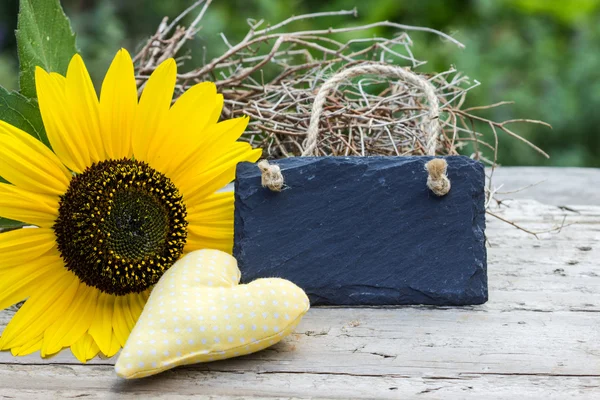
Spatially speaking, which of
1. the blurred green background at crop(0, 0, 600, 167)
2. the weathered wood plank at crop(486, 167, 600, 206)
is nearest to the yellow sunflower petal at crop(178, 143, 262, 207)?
the weathered wood plank at crop(486, 167, 600, 206)

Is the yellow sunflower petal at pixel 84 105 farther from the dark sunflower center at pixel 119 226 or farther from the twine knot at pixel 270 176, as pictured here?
the twine knot at pixel 270 176

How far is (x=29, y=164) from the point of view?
2.86 ft

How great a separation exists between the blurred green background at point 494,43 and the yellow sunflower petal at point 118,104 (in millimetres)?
1549

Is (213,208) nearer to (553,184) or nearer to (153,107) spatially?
(153,107)

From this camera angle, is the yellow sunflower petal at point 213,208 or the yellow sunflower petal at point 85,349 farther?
the yellow sunflower petal at point 213,208

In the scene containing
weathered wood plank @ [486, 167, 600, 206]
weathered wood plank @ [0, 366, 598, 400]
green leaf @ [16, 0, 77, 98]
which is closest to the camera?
weathered wood plank @ [0, 366, 598, 400]

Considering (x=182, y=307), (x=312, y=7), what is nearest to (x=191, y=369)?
(x=182, y=307)

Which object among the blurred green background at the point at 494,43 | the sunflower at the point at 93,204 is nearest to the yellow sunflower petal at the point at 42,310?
the sunflower at the point at 93,204

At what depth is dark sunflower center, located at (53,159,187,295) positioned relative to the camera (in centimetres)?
88

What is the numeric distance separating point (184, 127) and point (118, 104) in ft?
0.30

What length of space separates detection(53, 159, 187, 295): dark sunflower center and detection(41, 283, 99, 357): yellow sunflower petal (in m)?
0.02

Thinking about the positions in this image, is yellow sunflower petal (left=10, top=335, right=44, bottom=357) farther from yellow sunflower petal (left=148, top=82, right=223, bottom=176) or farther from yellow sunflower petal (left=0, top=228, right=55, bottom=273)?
yellow sunflower petal (left=148, top=82, right=223, bottom=176)

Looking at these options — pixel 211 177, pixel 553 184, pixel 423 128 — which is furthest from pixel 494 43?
pixel 211 177

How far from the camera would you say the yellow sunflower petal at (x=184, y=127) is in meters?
0.95
